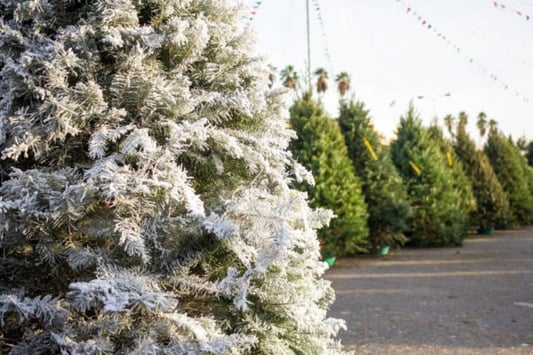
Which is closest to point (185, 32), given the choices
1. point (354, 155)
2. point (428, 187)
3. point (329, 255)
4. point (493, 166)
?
point (329, 255)

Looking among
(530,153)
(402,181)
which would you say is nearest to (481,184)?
(402,181)

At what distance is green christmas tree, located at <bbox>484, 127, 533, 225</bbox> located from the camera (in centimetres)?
2070

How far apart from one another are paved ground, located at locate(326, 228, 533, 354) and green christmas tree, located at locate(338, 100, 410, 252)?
0.76m

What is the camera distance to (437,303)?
24.2 feet

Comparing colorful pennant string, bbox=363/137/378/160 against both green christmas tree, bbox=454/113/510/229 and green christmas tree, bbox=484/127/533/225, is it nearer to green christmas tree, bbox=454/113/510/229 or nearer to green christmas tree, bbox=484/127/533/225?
green christmas tree, bbox=454/113/510/229

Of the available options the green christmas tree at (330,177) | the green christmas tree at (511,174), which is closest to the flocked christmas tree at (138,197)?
the green christmas tree at (330,177)

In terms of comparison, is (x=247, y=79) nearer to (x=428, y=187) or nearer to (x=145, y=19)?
(x=145, y=19)

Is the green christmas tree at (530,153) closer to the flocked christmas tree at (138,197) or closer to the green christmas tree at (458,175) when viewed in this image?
the green christmas tree at (458,175)

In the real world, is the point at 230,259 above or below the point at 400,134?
below

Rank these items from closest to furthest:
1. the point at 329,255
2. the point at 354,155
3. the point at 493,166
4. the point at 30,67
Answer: the point at 30,67, the point at 329,255, the point at 354,155, the point at 493,166

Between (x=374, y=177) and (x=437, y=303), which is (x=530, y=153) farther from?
(x=437, y=303)

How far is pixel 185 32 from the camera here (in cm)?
220

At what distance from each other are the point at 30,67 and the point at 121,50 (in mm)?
344

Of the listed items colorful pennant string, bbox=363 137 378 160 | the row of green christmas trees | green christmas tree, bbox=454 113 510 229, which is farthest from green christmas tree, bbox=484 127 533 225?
colorful pennant string, bbox=363 137 378 160
